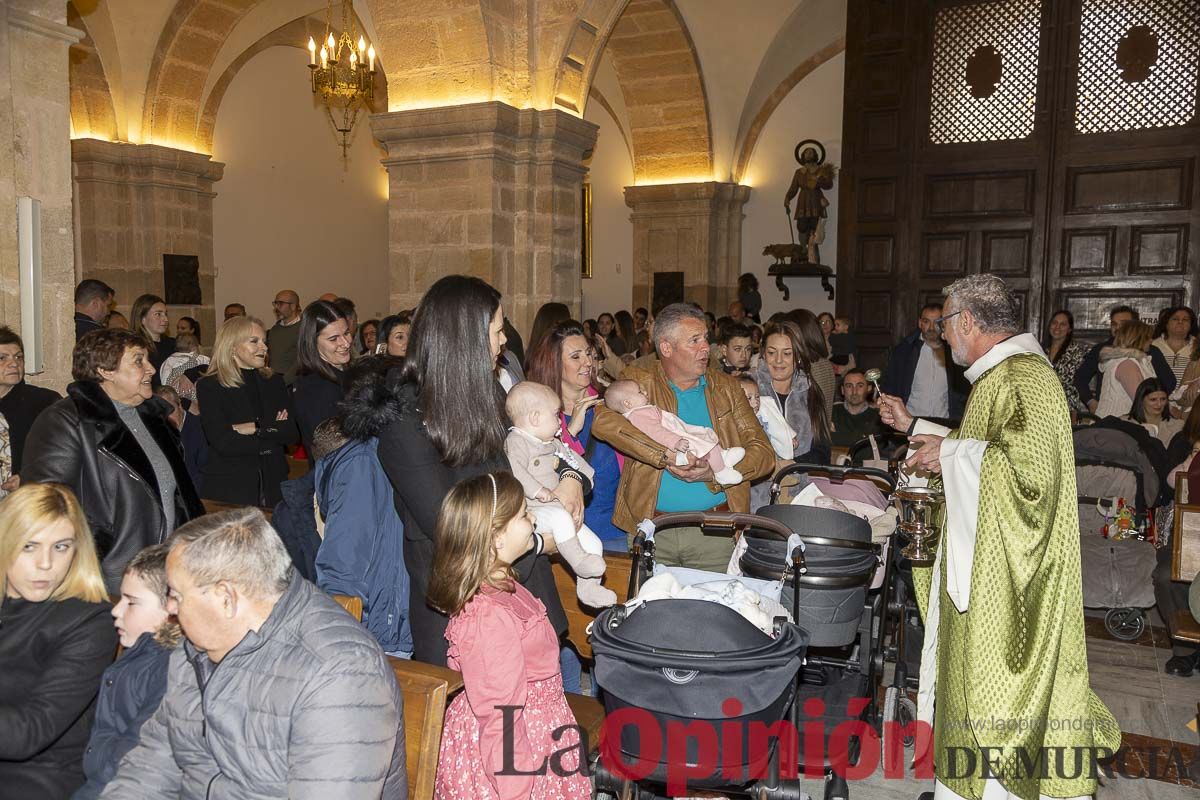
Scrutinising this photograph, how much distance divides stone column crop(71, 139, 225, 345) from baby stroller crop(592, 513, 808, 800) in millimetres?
11733

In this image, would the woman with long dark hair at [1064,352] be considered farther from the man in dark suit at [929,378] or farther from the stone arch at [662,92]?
the stone arch at [662,92]

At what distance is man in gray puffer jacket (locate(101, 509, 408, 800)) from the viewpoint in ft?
5.77

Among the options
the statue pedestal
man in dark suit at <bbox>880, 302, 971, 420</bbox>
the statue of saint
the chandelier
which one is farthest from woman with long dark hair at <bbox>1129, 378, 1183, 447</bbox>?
the chandelier

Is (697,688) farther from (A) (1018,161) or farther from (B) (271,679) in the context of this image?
(A) (1018,161)

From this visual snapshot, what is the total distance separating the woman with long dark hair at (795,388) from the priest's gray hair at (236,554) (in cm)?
347

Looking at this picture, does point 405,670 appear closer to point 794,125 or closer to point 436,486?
point 436,486

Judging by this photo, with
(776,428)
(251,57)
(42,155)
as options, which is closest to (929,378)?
(776,428)

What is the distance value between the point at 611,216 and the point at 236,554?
Result: 48.9ft

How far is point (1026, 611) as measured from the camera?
285 cm

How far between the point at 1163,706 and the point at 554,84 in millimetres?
6160

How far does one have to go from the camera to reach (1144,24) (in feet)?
32.1

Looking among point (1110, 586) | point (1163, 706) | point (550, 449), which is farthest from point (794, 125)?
point (550, 449)

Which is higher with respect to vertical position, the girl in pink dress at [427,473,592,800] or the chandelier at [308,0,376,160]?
the chandelier at [308,0,376,160]

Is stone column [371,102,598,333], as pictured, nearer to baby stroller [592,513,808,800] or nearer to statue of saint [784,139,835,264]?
baby stroller [592,513,808,800]
